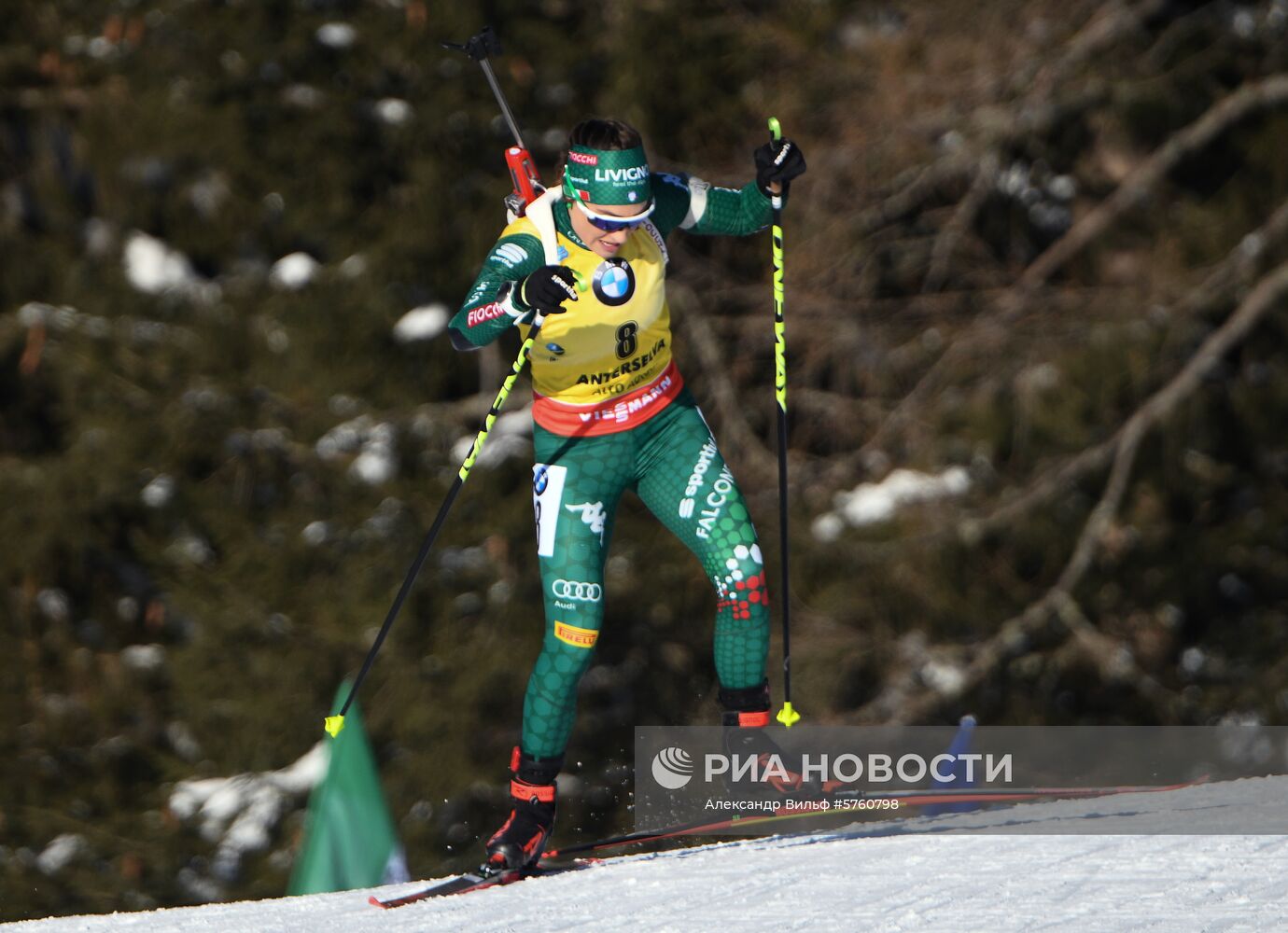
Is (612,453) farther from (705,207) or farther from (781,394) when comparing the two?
(705,207)

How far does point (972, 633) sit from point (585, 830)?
7.95 ft

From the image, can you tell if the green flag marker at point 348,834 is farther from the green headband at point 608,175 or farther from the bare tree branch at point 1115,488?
the bare tree branch at point 1115,488

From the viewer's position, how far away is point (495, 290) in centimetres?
439

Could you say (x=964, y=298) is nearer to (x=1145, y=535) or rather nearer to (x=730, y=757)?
(x=1145, y=535)

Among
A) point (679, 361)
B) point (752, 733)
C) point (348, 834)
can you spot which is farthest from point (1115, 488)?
point (752, 733)

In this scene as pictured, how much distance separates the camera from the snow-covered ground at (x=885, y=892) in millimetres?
3922

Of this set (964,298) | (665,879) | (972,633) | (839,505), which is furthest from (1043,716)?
(665,879)

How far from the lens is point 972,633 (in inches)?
371

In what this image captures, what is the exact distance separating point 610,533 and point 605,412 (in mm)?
318

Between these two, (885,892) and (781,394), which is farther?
(781,394)

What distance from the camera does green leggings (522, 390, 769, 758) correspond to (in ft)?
15.0

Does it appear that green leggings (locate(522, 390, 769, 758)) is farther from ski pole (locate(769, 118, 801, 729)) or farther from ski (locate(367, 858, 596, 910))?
ski (locate(367, 858, 596, 910))

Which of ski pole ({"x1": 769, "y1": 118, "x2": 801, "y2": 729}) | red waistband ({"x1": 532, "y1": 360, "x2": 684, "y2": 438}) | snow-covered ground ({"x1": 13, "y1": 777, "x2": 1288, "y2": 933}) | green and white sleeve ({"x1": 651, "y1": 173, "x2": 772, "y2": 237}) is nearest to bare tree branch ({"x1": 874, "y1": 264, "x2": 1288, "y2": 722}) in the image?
snow-covered ground ({"x1": 13, "y1": 777, "x2": 1288, "y2": 933})

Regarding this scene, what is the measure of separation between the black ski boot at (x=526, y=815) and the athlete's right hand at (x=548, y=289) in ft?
4.28
